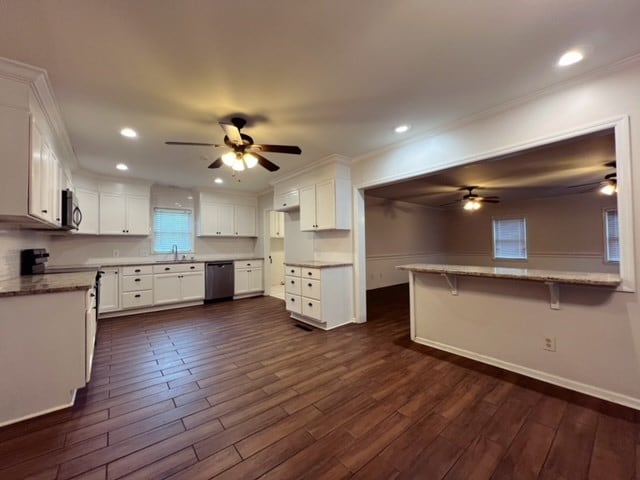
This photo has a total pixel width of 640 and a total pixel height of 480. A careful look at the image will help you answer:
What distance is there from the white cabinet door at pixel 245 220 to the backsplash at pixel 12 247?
3465mm

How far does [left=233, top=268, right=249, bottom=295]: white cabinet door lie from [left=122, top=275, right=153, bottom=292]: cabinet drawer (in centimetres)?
167

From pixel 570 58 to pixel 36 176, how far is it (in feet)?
14.2

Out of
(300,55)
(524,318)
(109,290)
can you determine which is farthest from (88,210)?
(524,318)

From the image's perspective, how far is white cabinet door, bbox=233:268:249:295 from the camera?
20.3 feet

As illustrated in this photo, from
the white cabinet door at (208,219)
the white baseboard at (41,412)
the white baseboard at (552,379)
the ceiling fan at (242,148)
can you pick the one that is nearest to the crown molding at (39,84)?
the ceiling fan at (242,148)

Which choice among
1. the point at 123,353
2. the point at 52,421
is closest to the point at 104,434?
the point at 52,421

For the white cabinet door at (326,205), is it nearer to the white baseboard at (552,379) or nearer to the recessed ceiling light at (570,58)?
the white baseboard at (552,379)

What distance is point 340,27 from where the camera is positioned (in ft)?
5.60

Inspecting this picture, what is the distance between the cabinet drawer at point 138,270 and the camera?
16.1 feet

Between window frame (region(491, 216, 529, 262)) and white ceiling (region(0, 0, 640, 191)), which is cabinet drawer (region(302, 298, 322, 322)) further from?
window frame (region(491, 216, 529, 262))

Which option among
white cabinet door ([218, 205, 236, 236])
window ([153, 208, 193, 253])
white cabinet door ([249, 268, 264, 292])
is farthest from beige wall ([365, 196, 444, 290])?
window ([153, 208, 193, 253])

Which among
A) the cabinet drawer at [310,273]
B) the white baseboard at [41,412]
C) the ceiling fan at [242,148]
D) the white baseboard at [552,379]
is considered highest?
the ceiling fan at [242,148]

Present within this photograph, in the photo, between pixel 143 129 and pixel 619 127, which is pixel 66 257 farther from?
pixel 619 127

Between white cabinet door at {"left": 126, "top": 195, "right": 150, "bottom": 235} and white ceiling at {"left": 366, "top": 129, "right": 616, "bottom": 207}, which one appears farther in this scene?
white cabinet door at {"left": 126, "top": 195, "right": 150, "bottom": 235}
